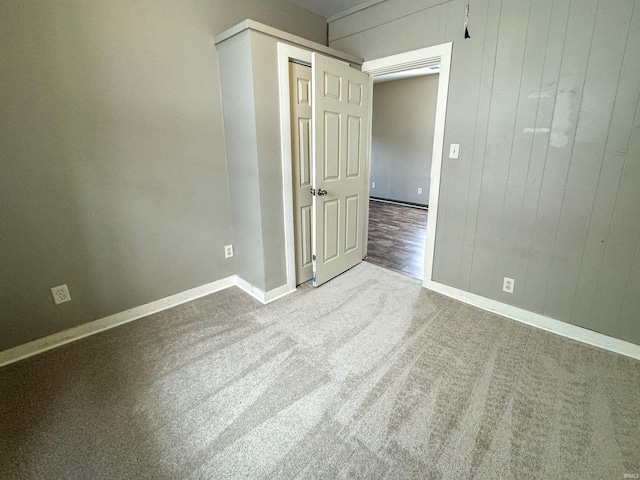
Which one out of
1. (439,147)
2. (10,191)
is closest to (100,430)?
(10,191)

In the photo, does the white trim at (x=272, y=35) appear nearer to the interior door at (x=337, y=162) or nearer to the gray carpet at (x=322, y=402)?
the interior door at (x=337, y=162)

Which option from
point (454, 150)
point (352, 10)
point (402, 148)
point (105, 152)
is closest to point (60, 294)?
point (105, 152)

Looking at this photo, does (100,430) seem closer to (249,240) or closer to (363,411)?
(363,411)

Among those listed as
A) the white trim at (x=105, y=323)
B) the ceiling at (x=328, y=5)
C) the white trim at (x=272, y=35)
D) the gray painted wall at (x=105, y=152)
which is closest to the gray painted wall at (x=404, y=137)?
the ceiling at (x=328, y=5)

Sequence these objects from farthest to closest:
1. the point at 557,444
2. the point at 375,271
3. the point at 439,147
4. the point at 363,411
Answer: the point at 375,271 < the point at 439,147 < the point at 363,411 < the point at 557,444

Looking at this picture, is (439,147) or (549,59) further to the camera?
(439,147)

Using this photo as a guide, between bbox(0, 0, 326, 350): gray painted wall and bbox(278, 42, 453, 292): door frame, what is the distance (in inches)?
22.0

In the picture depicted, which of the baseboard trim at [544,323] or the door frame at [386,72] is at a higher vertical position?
the door frame at [386,72]

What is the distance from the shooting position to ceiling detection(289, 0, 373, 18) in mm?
2633

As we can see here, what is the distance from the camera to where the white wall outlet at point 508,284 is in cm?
227

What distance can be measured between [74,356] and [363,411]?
1.80 m

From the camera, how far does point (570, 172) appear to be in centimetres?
191

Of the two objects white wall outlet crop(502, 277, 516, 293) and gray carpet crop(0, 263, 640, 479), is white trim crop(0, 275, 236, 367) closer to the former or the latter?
gray carpet crop(0, 263, 640, 479)

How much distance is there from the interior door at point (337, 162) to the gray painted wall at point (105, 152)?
0.78 m
